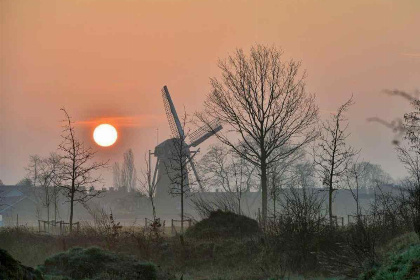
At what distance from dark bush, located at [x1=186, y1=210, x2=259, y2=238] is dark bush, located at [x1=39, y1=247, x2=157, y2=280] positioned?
30.6 ft

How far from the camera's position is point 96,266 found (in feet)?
65.2

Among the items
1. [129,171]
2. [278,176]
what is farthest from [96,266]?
[129,171]

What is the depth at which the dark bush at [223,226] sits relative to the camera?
98.6ft

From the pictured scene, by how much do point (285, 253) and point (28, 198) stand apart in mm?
81977

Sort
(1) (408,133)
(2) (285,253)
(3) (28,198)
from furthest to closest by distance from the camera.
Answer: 1. (3) (28,198)
2. (2) (285,253)
3. (1) (408,133)

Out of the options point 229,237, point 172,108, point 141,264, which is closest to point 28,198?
point 172,108

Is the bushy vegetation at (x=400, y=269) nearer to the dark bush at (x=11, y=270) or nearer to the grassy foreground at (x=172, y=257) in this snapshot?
the grassy foreground at (x=172, y=257)

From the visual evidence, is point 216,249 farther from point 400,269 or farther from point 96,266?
point 400,269

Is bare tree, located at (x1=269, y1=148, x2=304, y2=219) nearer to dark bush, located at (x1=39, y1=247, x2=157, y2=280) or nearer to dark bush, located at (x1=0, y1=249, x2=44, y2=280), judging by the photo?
dark bush, located at (x1=39, y1=247, x2=157, y2=280)

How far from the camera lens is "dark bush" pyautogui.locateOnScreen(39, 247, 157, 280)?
62.4ft

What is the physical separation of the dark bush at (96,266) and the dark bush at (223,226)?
9316 millimetres

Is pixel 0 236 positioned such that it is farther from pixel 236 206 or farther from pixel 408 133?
pixel 408 133

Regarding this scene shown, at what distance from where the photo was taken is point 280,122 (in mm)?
38188

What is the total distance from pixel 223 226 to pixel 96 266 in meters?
12.0
